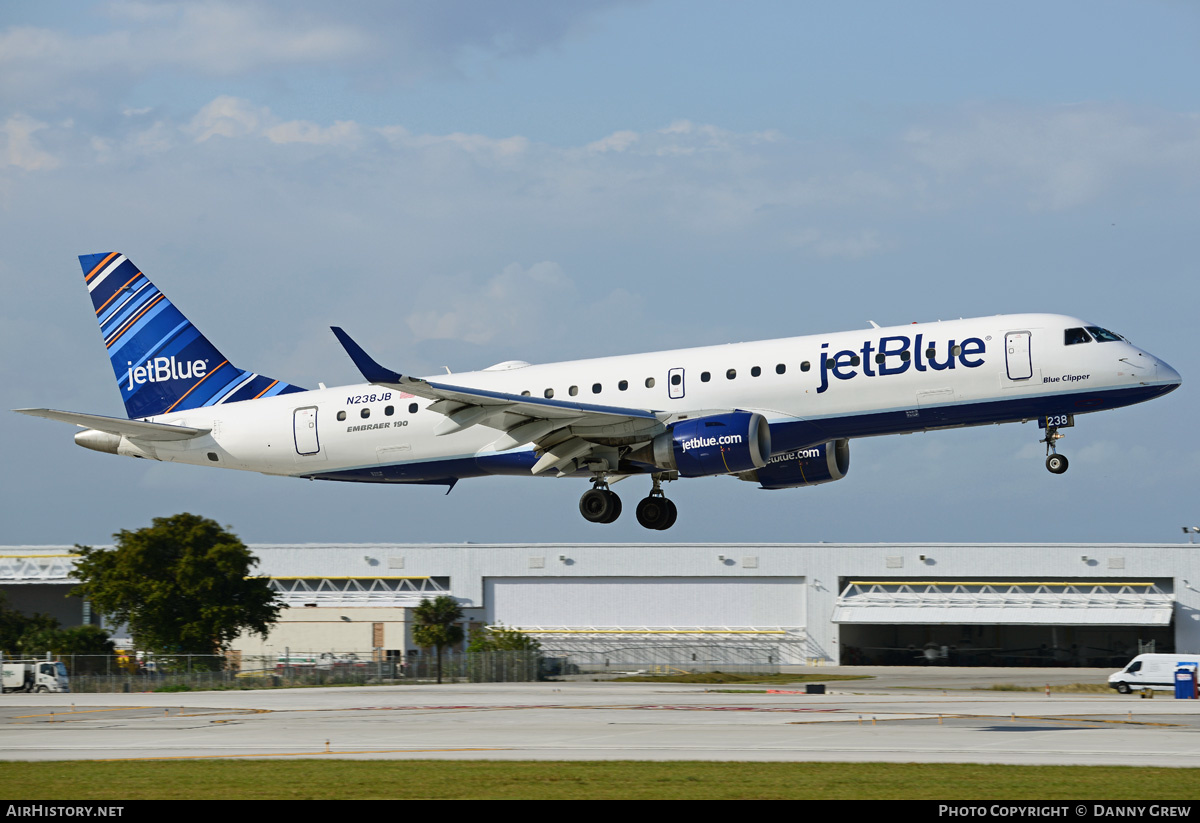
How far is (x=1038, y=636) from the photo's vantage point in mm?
86688

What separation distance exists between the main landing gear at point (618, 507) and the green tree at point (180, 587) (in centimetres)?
4329

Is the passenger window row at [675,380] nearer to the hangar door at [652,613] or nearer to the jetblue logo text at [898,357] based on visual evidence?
the jetblue logo text at [898,357]

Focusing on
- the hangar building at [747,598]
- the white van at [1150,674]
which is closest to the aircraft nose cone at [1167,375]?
the white van at [1150,674]

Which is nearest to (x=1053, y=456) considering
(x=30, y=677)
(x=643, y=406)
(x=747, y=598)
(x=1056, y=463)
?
(x=1056, y=463)

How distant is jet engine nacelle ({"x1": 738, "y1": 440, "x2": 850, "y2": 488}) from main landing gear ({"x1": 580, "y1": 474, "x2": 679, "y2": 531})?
2651mm

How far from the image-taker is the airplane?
1380 inches

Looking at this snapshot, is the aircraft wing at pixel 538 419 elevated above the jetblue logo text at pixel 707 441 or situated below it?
above

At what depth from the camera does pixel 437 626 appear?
265 feet

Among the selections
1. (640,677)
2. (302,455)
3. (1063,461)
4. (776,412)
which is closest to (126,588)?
A: (640,677)

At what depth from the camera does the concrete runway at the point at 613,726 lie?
96.6 feet

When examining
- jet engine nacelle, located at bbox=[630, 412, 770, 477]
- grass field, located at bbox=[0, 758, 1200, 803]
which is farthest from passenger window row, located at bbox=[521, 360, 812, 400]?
grass field, located at bbox=[0, 758, 1200, 803]

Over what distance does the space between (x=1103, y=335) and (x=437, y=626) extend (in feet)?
174

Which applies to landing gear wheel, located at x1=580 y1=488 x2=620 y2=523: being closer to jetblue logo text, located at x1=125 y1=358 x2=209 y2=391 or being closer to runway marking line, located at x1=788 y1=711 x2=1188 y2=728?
runway marking line, located at x1=788 y1=711 x2=1188 y2=728

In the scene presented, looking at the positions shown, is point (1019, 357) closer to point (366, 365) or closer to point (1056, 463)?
point (1056, 463)
